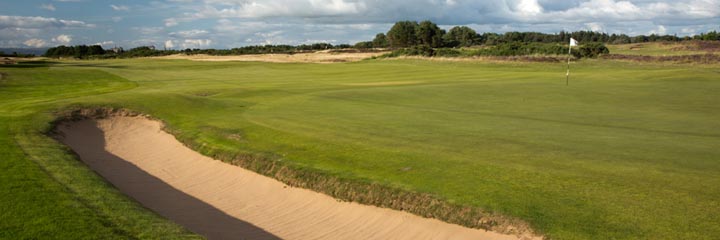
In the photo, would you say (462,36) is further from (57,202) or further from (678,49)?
(57,202)

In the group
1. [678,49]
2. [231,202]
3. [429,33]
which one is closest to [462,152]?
[231,202]

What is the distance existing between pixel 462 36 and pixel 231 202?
581ft

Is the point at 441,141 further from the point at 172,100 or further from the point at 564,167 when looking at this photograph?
the point at 172,100

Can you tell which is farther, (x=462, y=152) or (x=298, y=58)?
(x=298, y=58)

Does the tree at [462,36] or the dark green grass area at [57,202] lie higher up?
the tree at [462,36]

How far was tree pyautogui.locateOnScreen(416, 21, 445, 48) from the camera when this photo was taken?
156 meters

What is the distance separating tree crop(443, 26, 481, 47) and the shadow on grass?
16432cm

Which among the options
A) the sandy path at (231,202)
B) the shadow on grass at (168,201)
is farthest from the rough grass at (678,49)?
the shadow on grass at (168,201)

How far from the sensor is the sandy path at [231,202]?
1136 centimetres

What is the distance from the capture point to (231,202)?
1409cm

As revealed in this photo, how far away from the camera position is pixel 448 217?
426 inches

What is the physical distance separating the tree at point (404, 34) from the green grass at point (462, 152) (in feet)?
426

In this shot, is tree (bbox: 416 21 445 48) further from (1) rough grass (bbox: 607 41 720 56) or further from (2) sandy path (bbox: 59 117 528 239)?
(2) sandy path (bbox: 59 117 528 239)

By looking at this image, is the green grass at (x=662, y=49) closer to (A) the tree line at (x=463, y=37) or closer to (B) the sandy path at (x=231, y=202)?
(A) the tree line at (x=463, y=37)
